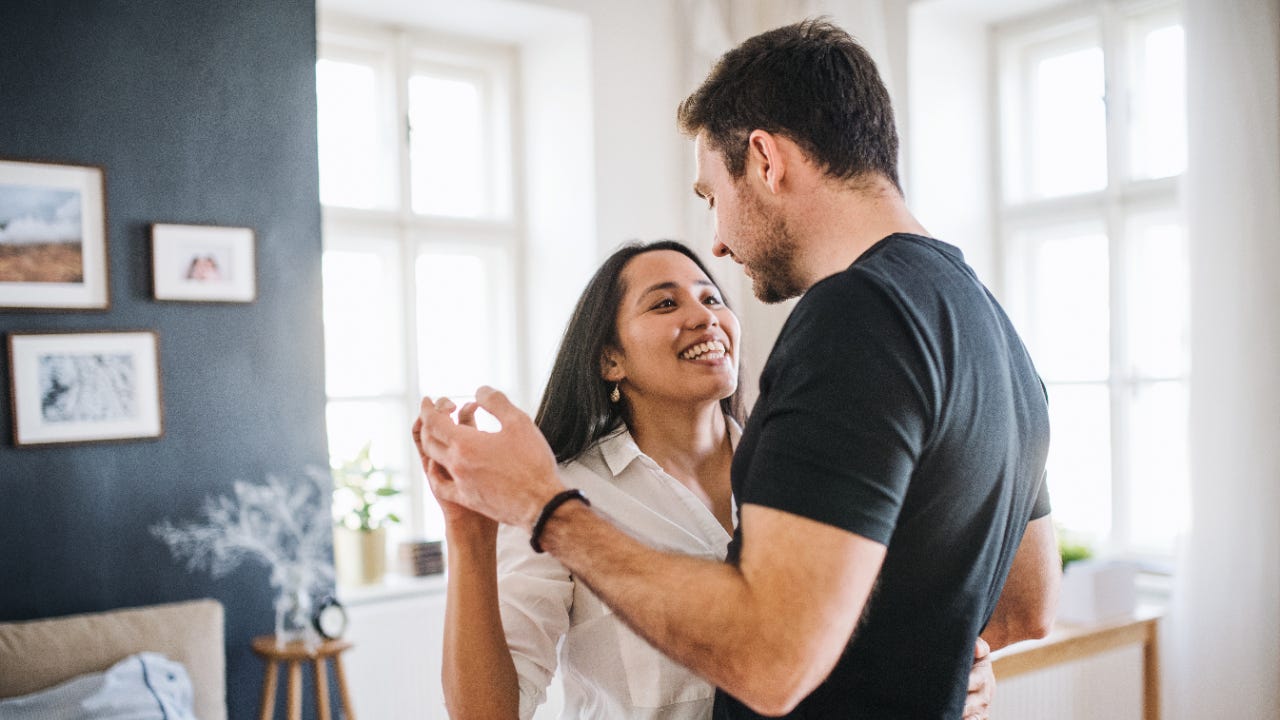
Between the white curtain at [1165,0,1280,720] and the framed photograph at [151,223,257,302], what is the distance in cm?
311

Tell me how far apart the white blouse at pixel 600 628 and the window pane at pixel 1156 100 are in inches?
117

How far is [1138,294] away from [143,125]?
362 centimetres

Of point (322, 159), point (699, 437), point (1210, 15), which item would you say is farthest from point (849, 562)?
point (322, 159)

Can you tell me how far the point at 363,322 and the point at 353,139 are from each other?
2.54ft

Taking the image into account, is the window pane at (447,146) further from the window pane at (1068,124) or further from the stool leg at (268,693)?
the window pane at (1068,124)

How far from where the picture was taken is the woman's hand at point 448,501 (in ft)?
4.12

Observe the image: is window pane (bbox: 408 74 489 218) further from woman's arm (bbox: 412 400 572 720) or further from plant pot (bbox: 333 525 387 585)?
woman's arm (bbox: 412 400 572 720)

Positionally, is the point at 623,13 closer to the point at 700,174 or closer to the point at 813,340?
the point at 700,174

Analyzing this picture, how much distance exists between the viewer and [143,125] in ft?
11.1

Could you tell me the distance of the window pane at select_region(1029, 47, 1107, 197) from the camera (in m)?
3.99

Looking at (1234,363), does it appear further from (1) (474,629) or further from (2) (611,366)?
(1) (474,629)

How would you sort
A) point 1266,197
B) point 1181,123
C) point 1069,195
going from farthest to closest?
1. point 1069,195
2. point 1181,123
3. point 1266,197

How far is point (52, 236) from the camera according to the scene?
10.6 feet

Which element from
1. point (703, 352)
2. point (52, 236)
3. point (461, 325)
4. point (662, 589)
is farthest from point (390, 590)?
point (662, 589)
